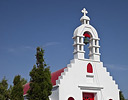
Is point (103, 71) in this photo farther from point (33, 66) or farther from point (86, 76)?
point (33, 66)

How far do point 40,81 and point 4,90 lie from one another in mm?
15290

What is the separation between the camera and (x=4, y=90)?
33.7m

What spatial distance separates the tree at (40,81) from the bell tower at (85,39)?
522 cm

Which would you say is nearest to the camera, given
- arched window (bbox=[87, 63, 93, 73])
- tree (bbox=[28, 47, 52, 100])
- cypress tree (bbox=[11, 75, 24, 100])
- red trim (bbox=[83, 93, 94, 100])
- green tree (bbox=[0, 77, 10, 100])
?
tree (bbox=[28, 47, 52, 100])

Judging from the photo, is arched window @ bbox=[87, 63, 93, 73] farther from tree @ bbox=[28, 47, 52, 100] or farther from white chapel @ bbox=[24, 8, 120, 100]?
tree @ bbox=[28, 47, 52, 100]

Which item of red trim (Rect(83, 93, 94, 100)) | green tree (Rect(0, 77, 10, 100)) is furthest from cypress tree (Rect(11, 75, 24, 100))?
green tree (Rect(0, 77, 10, 100))

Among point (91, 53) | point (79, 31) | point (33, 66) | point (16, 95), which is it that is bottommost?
point (16, 95)

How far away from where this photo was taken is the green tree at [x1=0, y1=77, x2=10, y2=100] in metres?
32.4

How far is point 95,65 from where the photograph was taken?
84.0 feet

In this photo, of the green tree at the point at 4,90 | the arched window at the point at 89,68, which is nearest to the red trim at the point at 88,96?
the arched window at the point at 89,68

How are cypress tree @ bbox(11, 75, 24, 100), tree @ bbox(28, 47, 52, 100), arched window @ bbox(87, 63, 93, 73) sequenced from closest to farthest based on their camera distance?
tree @ bbox(28, 47, 52, 100) < cypress tree @ bbox(11, 75, 24, 100) < arched window @ bbox(87, 63, 93, 73)

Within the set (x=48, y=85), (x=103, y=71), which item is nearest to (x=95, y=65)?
(x=103, y=71)

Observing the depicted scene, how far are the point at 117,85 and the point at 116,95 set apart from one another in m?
1.10

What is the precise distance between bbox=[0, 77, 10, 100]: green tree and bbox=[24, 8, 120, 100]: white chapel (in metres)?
10.0
